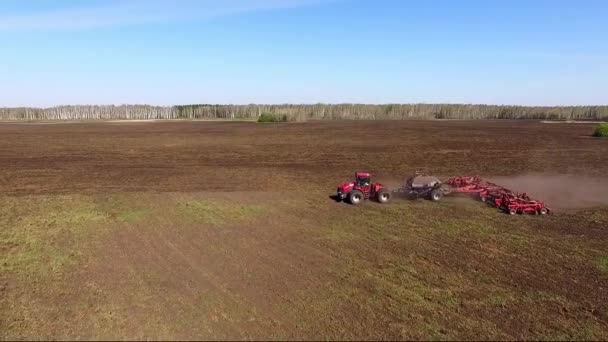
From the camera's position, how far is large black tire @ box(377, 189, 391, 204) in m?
19.3

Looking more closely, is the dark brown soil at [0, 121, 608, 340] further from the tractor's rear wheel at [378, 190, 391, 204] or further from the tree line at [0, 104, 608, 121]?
the tree line at [0, 104, 608, 121]

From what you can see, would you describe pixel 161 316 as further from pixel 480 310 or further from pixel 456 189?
pixel 456 189

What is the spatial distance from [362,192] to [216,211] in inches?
240

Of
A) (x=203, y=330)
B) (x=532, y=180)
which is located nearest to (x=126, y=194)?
(x=203, y=330)

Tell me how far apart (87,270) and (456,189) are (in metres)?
14.7

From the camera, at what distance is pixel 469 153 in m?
37.7

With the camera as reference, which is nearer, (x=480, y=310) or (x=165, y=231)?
(x=480, y=310)

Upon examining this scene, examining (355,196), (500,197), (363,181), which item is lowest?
(355,196)

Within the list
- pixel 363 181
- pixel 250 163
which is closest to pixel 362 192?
pixel 363 181

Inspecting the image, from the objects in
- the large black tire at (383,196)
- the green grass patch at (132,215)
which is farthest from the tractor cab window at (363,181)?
the green grass patch at (132,215)

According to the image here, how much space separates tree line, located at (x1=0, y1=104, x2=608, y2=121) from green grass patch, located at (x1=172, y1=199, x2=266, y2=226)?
97.1 metres

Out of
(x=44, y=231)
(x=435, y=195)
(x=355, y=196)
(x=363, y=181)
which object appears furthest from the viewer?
(x=363, y=181)

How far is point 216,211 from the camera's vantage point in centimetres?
1781

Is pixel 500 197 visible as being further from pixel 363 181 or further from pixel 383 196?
pixel 363 181
